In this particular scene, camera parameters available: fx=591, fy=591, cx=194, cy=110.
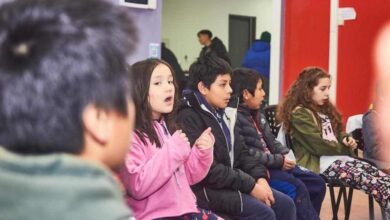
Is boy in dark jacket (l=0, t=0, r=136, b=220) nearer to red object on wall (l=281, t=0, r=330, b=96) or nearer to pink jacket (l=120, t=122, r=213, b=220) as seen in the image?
pink jacket (l=120, t=122, r=213, b=220)

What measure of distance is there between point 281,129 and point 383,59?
9.69 feet

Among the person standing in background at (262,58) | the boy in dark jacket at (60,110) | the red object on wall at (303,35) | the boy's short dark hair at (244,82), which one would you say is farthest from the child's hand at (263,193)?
the person standing in background at (262,58)

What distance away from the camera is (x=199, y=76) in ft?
9.19

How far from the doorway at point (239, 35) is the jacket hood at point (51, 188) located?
34.0 feet

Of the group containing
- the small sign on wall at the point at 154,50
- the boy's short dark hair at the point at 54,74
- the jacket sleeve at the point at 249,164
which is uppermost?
the small sign on wall at the point at 154,50

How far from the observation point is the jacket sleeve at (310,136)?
11.3 feet

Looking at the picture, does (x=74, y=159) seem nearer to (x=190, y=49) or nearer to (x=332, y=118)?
(x=332, y=118)

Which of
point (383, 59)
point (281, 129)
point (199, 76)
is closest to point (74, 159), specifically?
point (199, 76)

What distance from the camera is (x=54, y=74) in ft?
2.26

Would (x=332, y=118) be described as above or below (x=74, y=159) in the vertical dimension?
below

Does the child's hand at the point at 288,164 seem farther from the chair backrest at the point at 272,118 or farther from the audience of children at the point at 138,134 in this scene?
the chair backrest at the point at 272,118

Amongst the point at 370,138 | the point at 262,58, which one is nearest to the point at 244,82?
the point at 370,138

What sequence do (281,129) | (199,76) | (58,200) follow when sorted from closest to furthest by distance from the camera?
(58,200)
(199,76)
(281,129)

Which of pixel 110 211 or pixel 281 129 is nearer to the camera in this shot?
pixel 110 211
